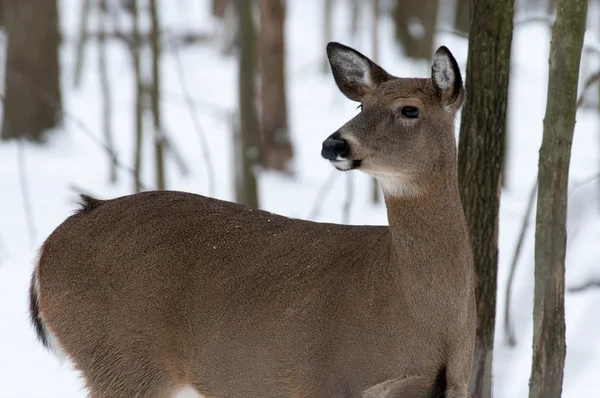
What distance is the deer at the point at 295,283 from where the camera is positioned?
4.21 meters

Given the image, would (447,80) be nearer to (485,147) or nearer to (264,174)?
(485,147)

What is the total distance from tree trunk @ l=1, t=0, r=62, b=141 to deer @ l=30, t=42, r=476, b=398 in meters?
9.24

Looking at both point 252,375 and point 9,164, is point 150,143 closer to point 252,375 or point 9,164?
point 9,164

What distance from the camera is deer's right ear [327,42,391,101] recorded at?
4.61 metres

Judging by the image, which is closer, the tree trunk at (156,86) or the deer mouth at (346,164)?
the deer mouth at (346,164)

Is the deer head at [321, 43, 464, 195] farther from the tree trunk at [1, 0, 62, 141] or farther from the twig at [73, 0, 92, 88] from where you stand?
the twig at [73, 0, 92, 88]

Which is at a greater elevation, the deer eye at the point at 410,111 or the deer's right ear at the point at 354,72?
the deer's right ear at the point at 354,72

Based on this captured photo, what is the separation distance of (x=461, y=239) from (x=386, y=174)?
1.40ft

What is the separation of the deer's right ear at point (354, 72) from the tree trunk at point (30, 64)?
961 centimetres

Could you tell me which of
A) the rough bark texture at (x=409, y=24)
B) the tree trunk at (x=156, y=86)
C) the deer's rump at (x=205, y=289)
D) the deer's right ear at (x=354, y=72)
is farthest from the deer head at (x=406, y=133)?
the rough bark texture at (x=409, y=24)

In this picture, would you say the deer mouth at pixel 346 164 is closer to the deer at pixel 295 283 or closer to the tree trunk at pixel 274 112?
the deer at pixel 295 283

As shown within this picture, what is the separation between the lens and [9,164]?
42.4 feet

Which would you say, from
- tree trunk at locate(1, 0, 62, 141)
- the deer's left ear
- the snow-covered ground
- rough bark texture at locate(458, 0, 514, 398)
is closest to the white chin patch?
the deer's left ear

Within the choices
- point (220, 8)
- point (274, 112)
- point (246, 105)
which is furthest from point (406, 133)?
point (220, 8)
